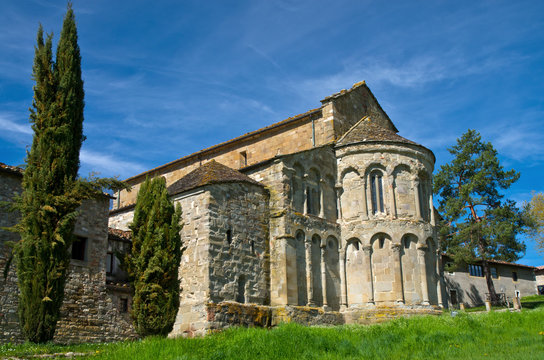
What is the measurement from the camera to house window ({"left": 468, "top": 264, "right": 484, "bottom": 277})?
145 feet

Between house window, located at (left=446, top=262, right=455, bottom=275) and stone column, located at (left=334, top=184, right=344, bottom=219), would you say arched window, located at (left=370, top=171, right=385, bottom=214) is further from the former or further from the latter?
house window, located at (left=446, top=262, right=455, bottom=275)

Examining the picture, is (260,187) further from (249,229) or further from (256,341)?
(256,341)

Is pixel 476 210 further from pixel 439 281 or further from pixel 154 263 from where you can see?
pixel 154 263

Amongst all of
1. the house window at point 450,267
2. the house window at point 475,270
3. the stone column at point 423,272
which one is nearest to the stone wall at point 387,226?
the stone column at point 423,272

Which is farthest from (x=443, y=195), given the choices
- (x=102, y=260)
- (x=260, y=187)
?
(x=102, y=260)

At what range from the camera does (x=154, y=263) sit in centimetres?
1719

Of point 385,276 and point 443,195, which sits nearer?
point 385,276

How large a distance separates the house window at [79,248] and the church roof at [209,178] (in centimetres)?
382

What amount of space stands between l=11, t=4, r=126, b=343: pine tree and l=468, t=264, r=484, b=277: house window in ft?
111

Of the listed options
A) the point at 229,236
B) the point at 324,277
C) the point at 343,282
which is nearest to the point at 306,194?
the point at 324,277

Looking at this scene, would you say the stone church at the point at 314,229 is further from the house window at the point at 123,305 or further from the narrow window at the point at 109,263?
the house window at the point at 123,305

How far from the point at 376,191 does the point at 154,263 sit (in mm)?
12671

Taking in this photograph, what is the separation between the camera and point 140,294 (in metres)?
17.1

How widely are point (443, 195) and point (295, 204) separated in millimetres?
21991
